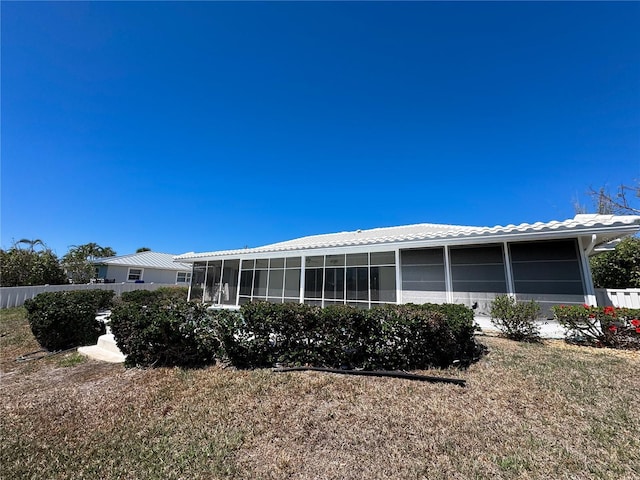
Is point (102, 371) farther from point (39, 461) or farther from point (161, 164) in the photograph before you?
point (161, 164)

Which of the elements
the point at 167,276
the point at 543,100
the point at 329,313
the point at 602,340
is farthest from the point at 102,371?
the point at 167,276

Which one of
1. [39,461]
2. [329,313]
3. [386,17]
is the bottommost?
[39,461]

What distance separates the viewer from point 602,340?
20.0 feet

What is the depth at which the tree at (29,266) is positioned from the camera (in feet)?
55.1

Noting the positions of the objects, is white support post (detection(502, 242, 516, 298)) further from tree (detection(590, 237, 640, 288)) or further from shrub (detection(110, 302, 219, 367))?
shrub (detection(110, 302, 219, 367))

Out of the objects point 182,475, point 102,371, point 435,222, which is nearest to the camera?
point 182,475

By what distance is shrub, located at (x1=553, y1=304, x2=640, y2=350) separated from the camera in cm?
584

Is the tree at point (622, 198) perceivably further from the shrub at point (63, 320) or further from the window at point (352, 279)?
the shrub at point (63, 320)

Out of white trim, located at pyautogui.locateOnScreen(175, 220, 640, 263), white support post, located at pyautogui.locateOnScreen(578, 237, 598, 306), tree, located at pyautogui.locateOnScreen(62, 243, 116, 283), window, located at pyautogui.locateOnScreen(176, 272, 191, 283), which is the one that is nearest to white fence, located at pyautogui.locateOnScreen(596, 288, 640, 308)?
white trim, located at pyautogui.locateOnScreen(175, 220, 640, 263)

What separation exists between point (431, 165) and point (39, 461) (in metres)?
18.4

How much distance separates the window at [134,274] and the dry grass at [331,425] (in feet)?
87.4

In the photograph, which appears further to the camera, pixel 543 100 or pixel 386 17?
pixel 543 100

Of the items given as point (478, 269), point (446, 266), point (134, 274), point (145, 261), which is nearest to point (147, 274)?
point (134, 274)

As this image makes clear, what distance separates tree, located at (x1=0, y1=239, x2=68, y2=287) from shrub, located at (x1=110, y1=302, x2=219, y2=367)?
18722 mm
